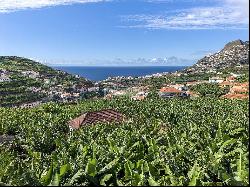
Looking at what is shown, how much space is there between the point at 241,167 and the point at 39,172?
31.7 ft

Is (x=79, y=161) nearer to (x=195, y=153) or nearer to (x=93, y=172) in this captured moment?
(x=93, y=172)

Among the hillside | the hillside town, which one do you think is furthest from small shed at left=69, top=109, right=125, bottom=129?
the hillside

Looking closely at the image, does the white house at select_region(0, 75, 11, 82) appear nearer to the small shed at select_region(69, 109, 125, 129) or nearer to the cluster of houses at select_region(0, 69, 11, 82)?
the cluster of houses at select_region(0, 69, 11, 82)

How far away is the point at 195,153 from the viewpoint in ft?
78.2

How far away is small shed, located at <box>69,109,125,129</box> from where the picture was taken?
5475cm

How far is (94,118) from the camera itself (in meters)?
56.1

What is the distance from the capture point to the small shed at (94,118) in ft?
180

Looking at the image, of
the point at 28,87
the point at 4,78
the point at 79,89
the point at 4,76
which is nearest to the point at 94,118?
the point at 28,87

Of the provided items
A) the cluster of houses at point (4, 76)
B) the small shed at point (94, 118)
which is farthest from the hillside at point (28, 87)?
the small shed at point (94, 118)

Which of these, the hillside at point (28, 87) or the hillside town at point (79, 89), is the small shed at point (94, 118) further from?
the hillside at point (28, 87)

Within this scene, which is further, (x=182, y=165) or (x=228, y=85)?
(x=228, y=85)

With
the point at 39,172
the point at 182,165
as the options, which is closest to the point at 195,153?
the point at 182,165

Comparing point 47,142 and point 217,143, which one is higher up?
point 217,143

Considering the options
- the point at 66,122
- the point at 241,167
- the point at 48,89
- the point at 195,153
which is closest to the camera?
the point at 241,167
